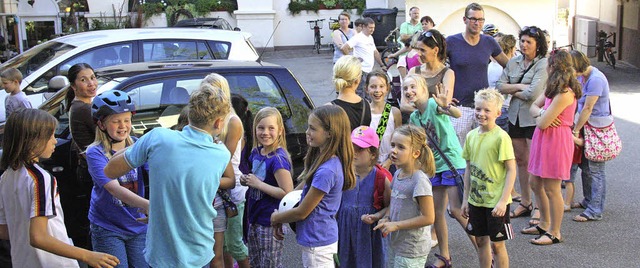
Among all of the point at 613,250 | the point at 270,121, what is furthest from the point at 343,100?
the point at 613,250

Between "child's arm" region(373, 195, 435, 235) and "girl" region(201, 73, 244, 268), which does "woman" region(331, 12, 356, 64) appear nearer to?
"girl" region(201, 73, 244, 268)

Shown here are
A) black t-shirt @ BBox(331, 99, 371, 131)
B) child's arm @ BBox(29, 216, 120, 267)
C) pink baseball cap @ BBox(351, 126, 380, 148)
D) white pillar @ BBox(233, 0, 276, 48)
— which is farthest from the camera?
white pillar @ BBox(233, 0, 276, 48)

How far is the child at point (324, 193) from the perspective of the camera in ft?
14.8

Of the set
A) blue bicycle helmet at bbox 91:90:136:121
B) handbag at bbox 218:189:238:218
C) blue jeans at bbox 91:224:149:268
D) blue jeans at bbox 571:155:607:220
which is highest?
blue bicycle helmet at bbox 91:90:136:121

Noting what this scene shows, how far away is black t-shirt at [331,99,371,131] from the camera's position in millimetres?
5785

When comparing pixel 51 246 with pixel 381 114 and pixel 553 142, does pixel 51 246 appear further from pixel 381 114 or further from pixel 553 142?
pixel 553 142

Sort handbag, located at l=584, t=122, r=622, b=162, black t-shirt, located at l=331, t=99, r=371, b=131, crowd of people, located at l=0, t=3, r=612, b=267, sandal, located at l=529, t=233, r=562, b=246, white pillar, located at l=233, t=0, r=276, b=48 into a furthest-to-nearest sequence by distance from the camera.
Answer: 1. white pillar, located at l=233, t=0, r=276, b=48
2. handbag, located at l=584, t=122, r=622, b=162
3. sandal, located at l=529, t=233, r=562, b=246
4. black t-shirt, located at l=331, t=99, r=371, b=131
5. crowd of people, located at l=0, t=3, r=612, b=267

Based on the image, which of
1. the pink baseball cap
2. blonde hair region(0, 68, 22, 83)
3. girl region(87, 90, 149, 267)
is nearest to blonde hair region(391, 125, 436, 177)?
the pink baseball cap

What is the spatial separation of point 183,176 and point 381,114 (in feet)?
8.27

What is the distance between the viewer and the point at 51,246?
3.77m

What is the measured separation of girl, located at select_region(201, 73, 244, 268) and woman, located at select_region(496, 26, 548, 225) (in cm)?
317

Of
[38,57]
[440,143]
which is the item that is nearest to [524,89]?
[440,143]

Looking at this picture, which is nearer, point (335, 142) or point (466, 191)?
point (335, 142)

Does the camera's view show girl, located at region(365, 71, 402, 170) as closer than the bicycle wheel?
Yes
